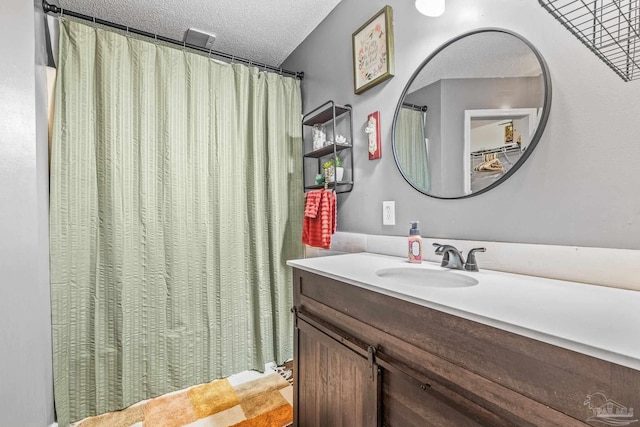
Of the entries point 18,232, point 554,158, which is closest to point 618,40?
point 554,158

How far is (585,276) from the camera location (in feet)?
2.66

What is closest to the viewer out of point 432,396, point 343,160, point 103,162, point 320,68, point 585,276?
point 432,396

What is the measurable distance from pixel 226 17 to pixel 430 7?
1341mm

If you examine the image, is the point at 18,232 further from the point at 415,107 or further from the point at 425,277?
the point at 415,107

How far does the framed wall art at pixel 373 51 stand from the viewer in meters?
1.42

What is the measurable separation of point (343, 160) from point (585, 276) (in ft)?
4.27

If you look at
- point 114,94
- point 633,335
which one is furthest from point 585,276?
point 114,94

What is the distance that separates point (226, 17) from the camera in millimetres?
1848

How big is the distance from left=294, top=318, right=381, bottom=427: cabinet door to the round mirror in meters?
0.77

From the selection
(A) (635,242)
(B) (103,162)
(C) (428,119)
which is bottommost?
(A) (635,242)

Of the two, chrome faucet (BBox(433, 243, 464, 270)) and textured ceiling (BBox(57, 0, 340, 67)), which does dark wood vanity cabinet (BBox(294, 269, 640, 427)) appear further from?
textured ceiling (BBox(57, 0, 340, 67))

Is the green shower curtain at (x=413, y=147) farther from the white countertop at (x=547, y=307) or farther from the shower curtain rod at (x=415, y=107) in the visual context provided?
the white countertop at (x=547, y=307)

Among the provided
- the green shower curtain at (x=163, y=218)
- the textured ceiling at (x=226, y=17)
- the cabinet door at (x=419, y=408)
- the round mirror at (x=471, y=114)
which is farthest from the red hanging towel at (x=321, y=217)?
the textured ceiling at (x=226, y=17)

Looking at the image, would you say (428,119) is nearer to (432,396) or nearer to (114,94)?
(432,396)
